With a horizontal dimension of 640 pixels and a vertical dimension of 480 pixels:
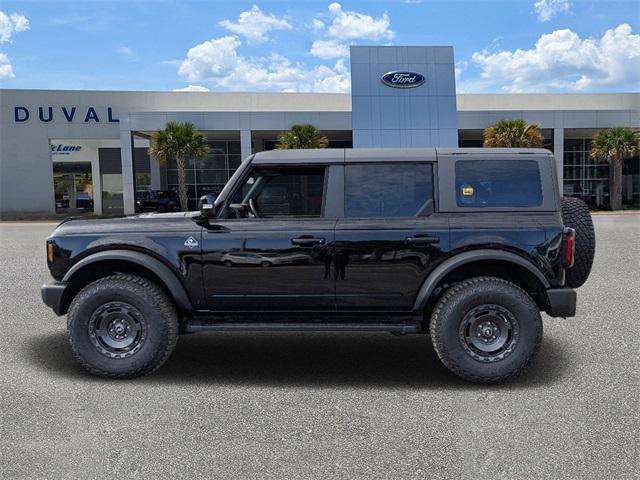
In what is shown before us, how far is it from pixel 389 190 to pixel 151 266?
2.07m

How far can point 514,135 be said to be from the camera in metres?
31.0

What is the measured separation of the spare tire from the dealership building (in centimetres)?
2641

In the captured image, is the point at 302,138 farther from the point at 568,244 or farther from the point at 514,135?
the point at 568,244

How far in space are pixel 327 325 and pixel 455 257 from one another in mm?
1174

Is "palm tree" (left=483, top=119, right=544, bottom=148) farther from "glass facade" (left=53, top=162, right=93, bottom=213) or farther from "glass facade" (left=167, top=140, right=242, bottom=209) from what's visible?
"glass facade" (left=53, top=162, right=93, bottom=213)

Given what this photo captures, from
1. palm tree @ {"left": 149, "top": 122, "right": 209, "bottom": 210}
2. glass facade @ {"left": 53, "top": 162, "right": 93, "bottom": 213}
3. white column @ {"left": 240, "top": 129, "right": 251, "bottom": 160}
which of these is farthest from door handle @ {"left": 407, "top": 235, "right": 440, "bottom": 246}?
glass facade @ {"left": 53, "top": 162, "right": 93, "bottom": 213}

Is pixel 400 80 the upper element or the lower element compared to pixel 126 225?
upper

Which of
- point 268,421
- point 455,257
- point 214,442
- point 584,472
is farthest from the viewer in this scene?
point 455,257

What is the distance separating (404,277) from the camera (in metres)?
4.43

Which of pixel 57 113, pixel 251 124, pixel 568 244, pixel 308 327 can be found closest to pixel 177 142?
pixel 251 124

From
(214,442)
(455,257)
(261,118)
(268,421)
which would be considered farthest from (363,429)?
(261,118)

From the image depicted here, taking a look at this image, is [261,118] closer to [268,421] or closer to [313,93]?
[313,93]

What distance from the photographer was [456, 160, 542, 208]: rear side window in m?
4.51

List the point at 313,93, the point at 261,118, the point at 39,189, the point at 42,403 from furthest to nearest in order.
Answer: the point at 313,93, the point at 39,189, the point at 261,118, the point at 42,403
